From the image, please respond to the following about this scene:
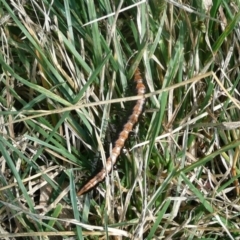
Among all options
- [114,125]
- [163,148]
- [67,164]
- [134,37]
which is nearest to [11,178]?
[67,164]

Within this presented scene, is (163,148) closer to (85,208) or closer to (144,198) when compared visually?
(144,198)

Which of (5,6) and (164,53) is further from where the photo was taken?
(164,53)

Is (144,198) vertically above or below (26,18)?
below

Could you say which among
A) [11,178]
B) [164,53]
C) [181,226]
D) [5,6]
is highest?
[5,6]
